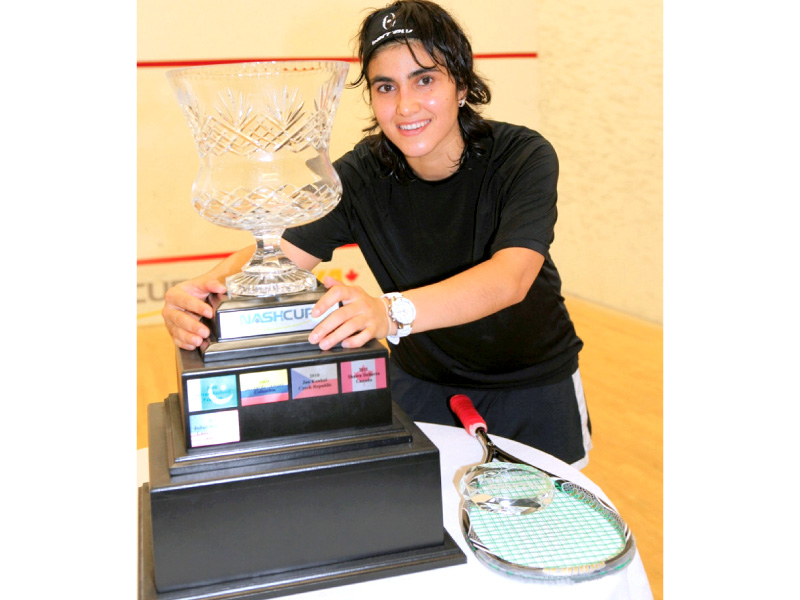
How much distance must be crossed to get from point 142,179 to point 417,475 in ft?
13.2

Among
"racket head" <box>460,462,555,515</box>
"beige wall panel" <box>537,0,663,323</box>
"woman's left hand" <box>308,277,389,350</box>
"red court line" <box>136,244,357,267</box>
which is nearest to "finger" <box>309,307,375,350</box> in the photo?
"woman's left hand" <box>308,277,389,350</box>

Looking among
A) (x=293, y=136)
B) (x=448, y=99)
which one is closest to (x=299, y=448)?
(x=293, y=136)

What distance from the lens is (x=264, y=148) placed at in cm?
112

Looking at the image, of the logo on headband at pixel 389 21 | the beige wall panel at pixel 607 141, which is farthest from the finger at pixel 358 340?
the beige wall panel at pixel 607 141

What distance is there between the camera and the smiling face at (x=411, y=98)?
166cm

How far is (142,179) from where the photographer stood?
4738mm

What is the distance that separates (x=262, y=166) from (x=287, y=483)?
41 centimetres

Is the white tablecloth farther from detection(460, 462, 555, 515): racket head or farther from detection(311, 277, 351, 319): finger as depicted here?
detection(311, 277, 351, 319): finger

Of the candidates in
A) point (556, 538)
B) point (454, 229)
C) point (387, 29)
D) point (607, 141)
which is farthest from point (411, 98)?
point (607, 141)

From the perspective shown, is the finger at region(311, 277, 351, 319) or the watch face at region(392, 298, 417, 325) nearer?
the finger at region(311, 277, 351, 319)

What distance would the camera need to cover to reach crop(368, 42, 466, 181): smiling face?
166 centimetres

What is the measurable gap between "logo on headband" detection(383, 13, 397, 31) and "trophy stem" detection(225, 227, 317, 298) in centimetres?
64

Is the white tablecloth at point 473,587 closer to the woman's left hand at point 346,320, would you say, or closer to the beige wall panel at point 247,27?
the woman's left hand at point 346,320

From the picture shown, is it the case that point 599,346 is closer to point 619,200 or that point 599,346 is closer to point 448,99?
point 619,200
